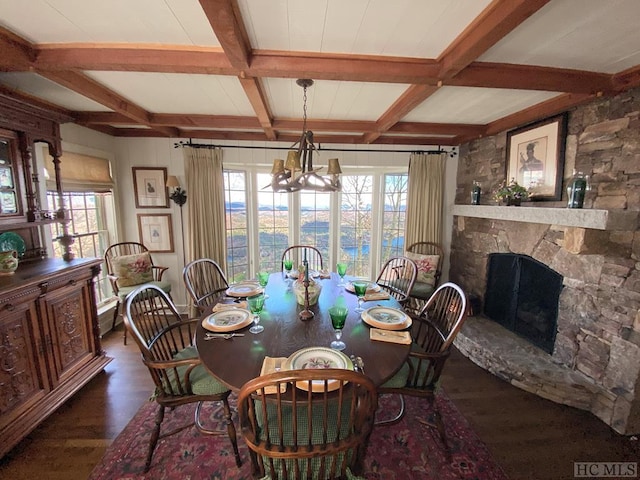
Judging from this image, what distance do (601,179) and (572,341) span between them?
1.32 meters

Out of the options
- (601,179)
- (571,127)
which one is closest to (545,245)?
(601,179)

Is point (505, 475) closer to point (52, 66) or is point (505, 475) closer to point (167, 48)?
point (167, 48)

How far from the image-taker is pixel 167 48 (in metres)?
1.45

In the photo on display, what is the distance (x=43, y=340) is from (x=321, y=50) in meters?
2.69

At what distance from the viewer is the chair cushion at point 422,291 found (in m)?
3.22

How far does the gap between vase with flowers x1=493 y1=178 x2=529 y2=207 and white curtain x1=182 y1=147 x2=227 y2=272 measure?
3.23 m

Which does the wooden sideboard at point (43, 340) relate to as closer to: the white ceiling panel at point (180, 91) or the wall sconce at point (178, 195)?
the wall sconce at point (178, 195)

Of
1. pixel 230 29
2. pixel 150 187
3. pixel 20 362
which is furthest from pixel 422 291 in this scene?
pixel 150 187

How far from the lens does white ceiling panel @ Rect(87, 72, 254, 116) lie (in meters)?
1.86

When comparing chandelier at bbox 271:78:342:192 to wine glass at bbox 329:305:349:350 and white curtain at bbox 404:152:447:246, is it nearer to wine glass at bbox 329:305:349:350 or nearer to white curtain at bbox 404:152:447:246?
wine glass at bbox 329:305:349:350

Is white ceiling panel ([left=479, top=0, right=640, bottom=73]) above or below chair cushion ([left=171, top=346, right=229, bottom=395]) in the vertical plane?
above

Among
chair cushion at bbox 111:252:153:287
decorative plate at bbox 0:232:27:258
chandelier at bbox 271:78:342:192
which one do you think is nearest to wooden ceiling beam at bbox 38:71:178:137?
decorative plate at bbox 0:232:27:258

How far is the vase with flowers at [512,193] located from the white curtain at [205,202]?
3235 millimetres

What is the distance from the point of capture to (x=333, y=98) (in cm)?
222
